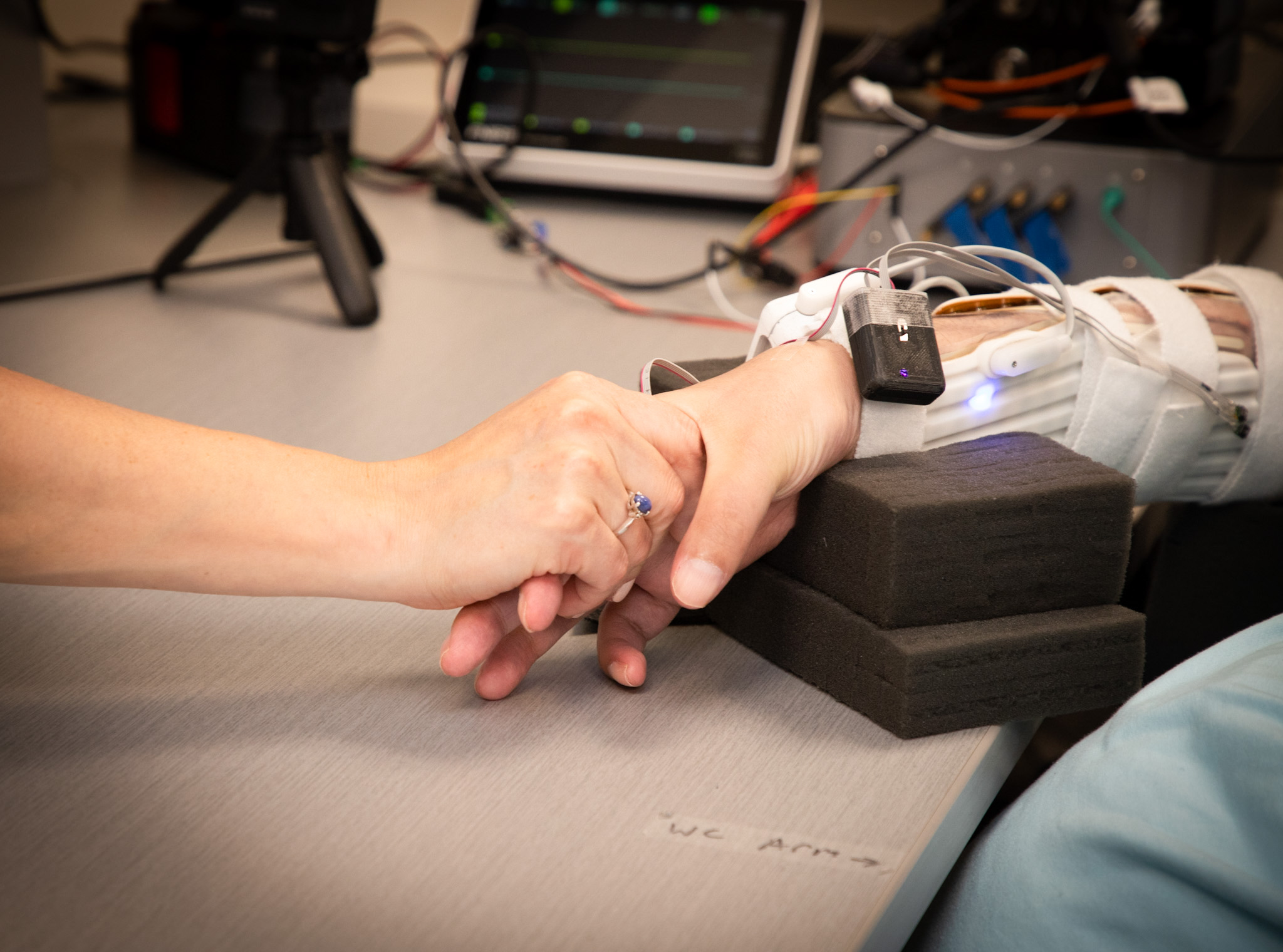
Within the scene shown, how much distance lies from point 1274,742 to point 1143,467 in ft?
0.79

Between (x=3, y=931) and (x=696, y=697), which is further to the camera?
(x=696, y=697)

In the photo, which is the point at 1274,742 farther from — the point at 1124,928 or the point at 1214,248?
the point at 1214,248

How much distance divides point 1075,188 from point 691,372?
0.54 m

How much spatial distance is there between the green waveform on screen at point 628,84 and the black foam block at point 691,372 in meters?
0.63

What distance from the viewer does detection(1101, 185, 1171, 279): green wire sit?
2.98 feet

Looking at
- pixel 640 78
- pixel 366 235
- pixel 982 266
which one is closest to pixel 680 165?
pixel 640 78

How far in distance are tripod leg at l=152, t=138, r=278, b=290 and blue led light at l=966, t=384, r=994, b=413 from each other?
2.13 feet

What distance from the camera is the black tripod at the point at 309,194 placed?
2.83 feet

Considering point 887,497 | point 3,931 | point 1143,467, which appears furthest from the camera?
point 1143,467

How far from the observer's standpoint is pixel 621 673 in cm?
45

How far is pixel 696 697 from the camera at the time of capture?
0.45 metres

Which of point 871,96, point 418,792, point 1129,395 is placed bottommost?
point 418,792

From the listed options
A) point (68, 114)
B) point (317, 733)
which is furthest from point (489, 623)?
point (68, 114)

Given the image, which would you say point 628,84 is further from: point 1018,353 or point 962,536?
point 962,536
